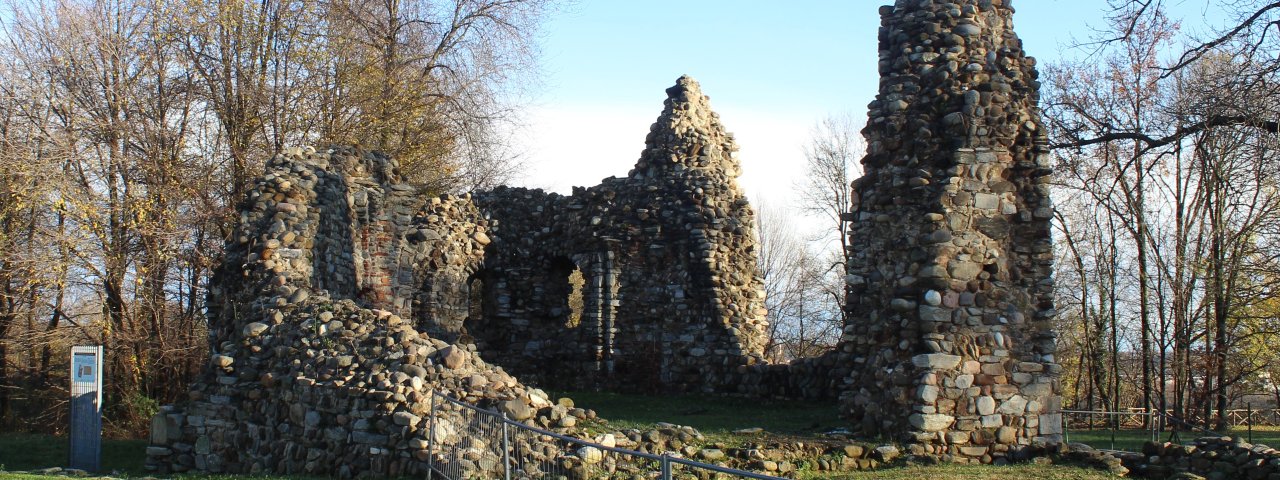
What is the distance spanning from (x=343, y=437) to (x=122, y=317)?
1210cm

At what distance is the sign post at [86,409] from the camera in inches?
516

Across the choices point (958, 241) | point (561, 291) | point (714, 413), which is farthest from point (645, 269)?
point (958, 241)

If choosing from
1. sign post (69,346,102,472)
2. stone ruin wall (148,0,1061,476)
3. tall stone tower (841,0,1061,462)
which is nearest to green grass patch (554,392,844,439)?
stone ruin wall (148,0,1061,476)

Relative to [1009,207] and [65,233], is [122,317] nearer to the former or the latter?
[65,233]

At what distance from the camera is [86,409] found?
13.2 meters

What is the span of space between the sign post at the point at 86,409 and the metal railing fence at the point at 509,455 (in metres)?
5.94

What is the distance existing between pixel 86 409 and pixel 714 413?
847 centimetres

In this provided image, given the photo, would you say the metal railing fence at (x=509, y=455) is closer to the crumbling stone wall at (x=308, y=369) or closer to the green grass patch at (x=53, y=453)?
the crumbling stone wall at (x=308, y=369)

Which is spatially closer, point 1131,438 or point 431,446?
point 431,446

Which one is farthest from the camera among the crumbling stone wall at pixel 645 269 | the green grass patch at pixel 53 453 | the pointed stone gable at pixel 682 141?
the pointed stone gable at pixel 682 141

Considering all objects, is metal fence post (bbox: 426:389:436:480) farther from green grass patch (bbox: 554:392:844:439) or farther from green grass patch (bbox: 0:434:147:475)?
green grass patch (bbox: 0:434:147:475)

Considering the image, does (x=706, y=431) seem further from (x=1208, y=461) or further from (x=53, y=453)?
(x=53, y=453)

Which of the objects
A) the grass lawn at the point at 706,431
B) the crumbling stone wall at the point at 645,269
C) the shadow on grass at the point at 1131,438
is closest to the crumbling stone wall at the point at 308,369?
the grass lawn at the point at 706,431

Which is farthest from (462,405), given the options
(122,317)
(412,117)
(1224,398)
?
(1224,398)
